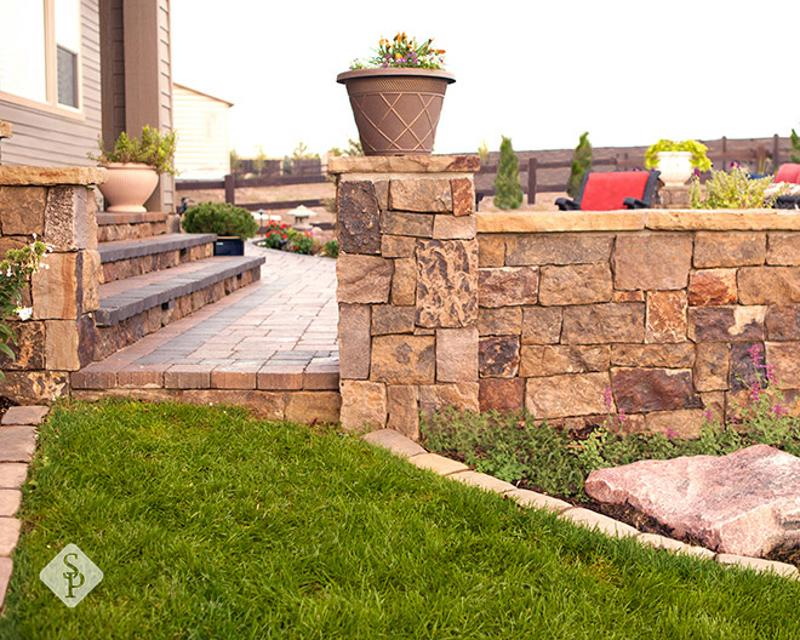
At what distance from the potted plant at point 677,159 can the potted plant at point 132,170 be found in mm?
5787

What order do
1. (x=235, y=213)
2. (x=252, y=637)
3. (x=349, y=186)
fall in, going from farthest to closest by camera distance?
(x=235, y=213) → (x=349, y=186) → (x=252, y=637)

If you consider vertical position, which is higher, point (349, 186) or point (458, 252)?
point (349, 186)

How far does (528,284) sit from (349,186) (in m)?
1.06

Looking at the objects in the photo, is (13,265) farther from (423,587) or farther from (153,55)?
(153,55)

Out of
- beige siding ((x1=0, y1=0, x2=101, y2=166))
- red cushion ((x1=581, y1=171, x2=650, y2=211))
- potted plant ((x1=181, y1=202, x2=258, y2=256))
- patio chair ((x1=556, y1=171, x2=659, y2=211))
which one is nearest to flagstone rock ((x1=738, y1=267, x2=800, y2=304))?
patio chair ((x1=556, y1=171, x2=659, y2=211))

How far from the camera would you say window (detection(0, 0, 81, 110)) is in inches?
337

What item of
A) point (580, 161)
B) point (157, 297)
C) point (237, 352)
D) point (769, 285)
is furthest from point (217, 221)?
point (580, 161)

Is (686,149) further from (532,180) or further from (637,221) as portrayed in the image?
(532,180)

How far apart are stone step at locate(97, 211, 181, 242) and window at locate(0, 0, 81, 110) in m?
1.57

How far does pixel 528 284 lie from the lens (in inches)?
182

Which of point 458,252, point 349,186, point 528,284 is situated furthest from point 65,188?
point 528,284

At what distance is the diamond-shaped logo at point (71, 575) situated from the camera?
2828 millimetres

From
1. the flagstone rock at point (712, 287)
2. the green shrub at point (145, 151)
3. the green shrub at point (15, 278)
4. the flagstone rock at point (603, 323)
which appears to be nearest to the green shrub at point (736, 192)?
the flagstone rock at point (712, 287)

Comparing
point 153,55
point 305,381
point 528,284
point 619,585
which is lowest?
point 619,585
